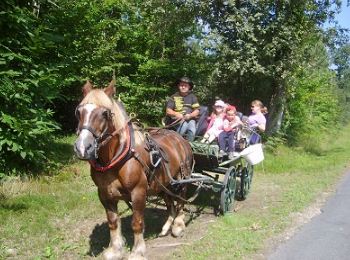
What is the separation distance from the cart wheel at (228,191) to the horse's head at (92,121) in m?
3.49

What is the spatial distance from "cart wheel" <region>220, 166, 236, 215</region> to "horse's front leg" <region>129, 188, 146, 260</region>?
8.74ft

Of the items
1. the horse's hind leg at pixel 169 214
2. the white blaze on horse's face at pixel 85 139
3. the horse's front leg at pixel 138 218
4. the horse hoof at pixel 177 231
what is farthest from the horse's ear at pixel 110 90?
the horse hoof at pixel 177 231

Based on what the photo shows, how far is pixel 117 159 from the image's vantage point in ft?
17.4

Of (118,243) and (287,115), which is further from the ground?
(287,115)

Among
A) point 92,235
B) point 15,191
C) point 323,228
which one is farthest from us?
point 15,191

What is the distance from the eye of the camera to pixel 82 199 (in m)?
8.39

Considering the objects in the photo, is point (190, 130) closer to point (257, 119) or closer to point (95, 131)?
point (257, 119)

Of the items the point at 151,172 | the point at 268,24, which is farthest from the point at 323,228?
the point at 268,24

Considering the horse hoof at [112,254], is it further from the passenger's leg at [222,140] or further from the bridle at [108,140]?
the passenger's leg at [222,140]

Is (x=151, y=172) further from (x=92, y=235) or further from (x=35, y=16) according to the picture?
(x=35, y=16)

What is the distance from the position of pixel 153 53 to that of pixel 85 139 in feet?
42.7

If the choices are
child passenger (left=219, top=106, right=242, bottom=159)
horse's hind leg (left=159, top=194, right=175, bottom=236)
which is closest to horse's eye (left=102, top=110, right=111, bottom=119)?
horse's hind leg (left=159, top=194, right=175, bottom=236)

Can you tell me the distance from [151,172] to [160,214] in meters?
2.57

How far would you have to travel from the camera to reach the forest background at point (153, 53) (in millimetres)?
8766
